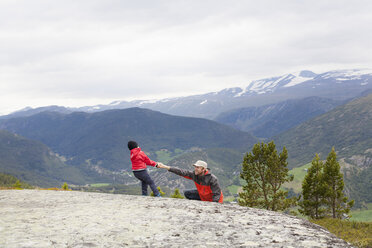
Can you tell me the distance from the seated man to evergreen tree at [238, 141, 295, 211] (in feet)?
121

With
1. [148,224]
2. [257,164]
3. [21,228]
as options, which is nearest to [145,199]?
[148,224]

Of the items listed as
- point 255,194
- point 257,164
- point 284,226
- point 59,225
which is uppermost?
point 59,225

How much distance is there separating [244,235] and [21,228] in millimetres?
8016

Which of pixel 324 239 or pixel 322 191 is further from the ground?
pixel 324 239

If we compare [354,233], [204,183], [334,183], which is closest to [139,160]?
[204,183]

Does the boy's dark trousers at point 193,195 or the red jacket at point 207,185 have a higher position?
the red jacket at point 207,185

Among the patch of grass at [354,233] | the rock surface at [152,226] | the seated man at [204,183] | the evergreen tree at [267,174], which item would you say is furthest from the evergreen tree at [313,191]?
the rock surface at [152,226]

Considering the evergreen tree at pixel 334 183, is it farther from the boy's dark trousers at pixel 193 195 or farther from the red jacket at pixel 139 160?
the red jacket at pixel 139 160

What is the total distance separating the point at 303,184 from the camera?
51.5m

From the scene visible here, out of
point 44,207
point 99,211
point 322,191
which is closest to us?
point 99,211

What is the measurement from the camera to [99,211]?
13.0 m

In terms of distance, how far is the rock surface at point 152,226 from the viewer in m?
9.17

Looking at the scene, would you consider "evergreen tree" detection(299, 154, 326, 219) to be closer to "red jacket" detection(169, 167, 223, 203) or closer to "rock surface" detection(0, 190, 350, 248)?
"red jacket" detection(169, 167, 223, 203)

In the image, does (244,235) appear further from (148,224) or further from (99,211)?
(99,211)
